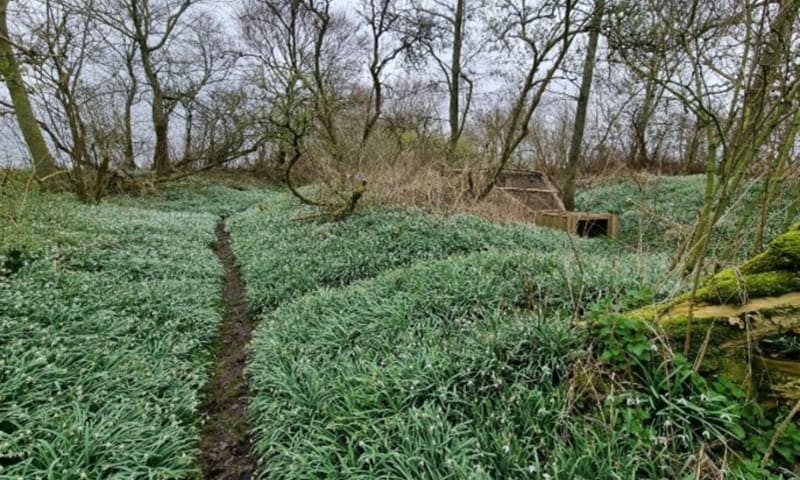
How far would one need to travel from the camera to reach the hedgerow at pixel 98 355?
2.47 m

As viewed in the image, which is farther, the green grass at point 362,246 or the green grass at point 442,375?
the green grass at point 362,246

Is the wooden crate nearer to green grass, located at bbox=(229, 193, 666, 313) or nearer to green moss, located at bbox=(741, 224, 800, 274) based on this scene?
A: green grass, located at bbox=(229, 193, 666, 313)

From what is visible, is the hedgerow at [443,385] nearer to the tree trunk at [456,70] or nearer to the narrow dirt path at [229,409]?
the narrow dirt path at [229,409]

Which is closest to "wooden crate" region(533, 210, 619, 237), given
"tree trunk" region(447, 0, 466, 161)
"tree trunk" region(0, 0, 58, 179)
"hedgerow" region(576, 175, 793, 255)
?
"hedgerow" region(576, 175, 793, 255)

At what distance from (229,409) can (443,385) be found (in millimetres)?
2004

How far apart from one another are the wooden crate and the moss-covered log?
7516mm

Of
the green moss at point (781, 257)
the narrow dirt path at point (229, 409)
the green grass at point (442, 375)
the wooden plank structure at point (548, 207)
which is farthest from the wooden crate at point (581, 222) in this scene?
the narrow dirt path at point (229, 409)

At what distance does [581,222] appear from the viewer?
1089cm

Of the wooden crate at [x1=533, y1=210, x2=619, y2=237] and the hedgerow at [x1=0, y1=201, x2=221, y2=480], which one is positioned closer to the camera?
the hedgerow at [x1=0, y1=201, x2=221, y2=480]

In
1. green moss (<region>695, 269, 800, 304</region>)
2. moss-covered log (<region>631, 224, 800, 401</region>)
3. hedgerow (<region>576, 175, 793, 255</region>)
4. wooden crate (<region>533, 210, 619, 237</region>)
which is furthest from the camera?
wooden crate (<region>533, 210, 619, 237</region>)

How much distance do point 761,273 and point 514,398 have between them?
5.65 ft

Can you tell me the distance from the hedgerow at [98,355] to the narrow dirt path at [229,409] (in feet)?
0.48

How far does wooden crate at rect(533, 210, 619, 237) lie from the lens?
10.0m

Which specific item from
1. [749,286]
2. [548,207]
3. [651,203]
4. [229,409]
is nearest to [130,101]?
[548,207]
